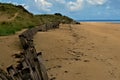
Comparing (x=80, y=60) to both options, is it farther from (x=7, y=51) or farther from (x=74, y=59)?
(x=7, y=51)

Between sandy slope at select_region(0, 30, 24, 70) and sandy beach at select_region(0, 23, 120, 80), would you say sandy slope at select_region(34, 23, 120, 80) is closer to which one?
sandy beach at select_region(0, 23, 120, 80)

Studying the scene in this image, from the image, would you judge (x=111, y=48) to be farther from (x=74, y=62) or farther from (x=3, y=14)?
(x=3, y=14)

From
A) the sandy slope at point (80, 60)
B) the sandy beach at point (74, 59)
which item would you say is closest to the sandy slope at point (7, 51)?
the sandy beach at point (74, 59)

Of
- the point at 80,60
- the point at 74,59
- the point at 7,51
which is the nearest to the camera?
the point at 80,60

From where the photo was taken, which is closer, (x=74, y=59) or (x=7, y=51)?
(x=74, y=59)

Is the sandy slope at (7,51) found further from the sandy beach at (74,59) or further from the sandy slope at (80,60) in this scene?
the sandy slope at (80,60)

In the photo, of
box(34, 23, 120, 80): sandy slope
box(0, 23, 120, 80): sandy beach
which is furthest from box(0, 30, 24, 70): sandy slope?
box(34, 23, 120, 80): sandy slope

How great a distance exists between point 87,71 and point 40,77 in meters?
3.90

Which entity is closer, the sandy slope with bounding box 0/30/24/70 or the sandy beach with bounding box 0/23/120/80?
the sandy beach with bounding box 0/23/120/80

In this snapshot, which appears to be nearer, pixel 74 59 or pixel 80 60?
pixel 80 60

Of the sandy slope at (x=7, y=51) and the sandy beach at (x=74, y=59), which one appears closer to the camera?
the sandy beach at (x=74, y=59)

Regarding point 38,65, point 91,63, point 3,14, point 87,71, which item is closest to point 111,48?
point 91,63

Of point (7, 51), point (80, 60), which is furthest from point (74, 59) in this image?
point (7, 51)

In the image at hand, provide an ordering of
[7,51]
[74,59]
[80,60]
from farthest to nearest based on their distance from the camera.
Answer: [7,51] < [74,59] < [80,60]
